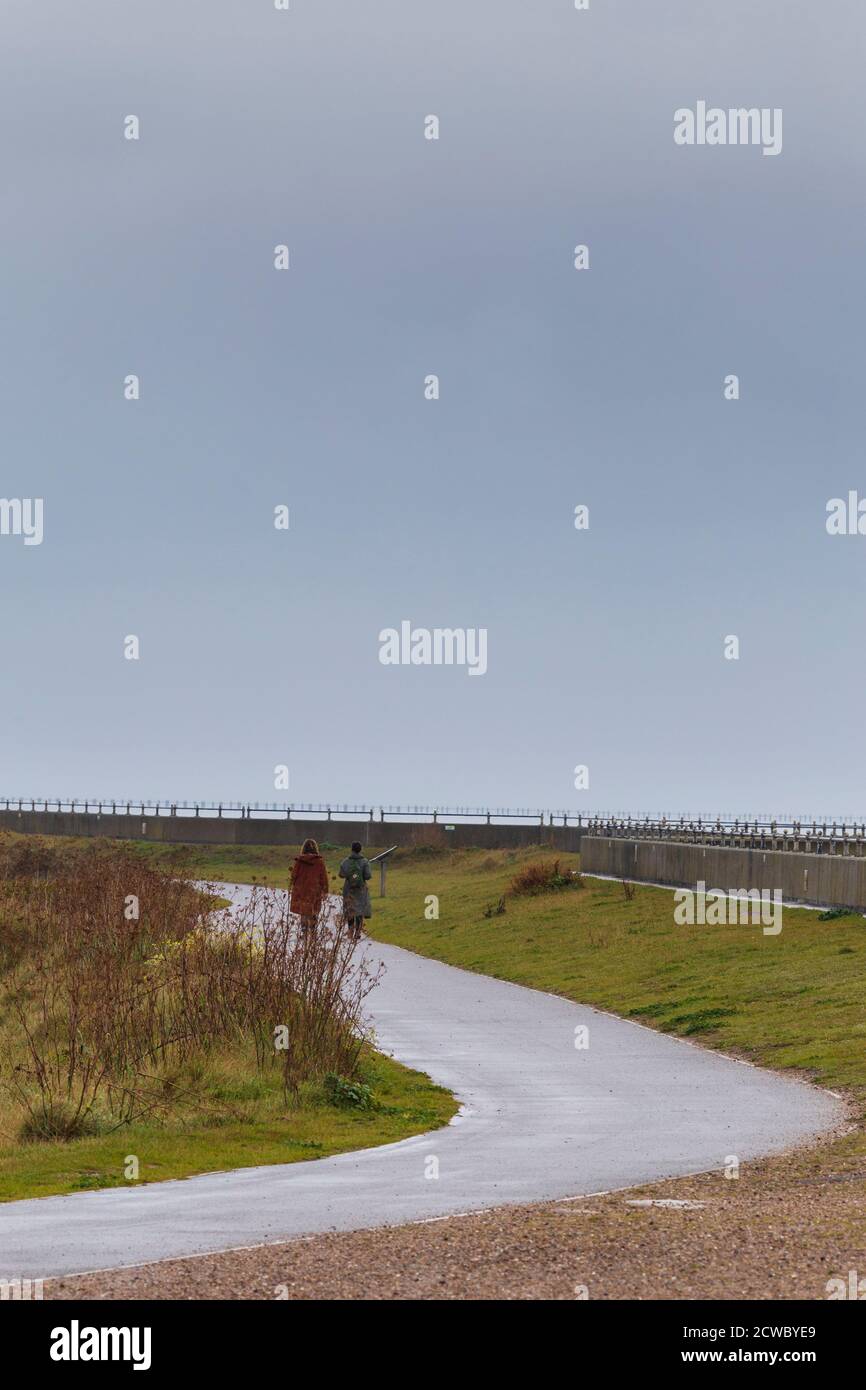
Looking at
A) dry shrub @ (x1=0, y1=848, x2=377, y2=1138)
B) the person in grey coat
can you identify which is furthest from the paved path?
the person in grey coat

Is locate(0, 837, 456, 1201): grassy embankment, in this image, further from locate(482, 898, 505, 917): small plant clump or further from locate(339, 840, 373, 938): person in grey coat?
locate(482, 898, 505, 917): small plant clump

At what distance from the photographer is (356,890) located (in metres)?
32.7

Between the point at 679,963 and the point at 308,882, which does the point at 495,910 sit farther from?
the point at 308,882

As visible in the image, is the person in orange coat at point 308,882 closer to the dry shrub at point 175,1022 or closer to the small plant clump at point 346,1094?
the dry shrub at point 175,1022

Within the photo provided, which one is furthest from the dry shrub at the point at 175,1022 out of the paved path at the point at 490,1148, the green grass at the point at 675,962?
the green grass at the point at 675,962

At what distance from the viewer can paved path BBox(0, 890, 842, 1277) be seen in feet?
37.7

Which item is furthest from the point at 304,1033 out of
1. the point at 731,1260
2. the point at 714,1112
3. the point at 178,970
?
the point at 731,1260

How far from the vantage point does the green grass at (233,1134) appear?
1467 centimetres

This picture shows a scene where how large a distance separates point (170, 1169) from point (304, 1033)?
465cm

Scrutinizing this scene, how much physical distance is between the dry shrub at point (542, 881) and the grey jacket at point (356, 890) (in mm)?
14415

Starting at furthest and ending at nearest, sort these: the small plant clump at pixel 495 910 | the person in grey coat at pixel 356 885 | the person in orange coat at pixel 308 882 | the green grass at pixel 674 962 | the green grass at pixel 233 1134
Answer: the small plant clump at pixel 495 910 → the person in grey coat at pixel 356 885 → the person in orange coat at pixel 308 882 → the green grass at pixel 674 962 → the green grass at pixel 233 1134

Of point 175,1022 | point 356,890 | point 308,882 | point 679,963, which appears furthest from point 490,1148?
point 356,890
